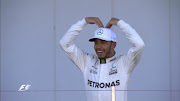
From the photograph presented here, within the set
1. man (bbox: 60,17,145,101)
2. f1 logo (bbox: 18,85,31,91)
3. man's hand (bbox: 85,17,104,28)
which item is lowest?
f1 logo (bbox: 18,85,31,91)

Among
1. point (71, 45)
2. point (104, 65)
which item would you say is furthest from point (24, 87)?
point (104, 65)

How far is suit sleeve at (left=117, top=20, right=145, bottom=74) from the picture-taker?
3.51 metres

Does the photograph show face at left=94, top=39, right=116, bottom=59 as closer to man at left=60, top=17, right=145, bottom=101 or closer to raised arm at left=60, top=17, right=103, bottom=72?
man at left=60, top=17, right=145, bottom=101

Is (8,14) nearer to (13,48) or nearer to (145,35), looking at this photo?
(13,48)

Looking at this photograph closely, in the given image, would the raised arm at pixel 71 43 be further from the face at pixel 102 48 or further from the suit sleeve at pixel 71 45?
the face at pixel 102 48

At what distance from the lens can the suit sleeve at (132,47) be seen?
351 centimetres

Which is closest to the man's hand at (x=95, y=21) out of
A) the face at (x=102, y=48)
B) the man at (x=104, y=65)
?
the man at (x=104, y=65)

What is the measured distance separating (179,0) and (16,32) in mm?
1682

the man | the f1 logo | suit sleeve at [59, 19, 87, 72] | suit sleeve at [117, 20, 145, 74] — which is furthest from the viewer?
the f1 logo

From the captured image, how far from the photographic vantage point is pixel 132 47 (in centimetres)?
353

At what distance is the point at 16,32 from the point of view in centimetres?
544

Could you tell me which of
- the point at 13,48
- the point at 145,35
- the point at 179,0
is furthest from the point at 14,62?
the point at 179,0

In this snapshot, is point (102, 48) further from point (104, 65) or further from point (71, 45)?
point (71, 45)

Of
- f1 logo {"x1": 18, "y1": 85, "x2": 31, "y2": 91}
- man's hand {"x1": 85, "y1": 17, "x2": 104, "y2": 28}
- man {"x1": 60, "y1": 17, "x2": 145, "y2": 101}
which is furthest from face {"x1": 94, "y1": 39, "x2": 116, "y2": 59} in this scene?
f1 logo {"x1": 18, "y1": 85, "x2": 31, "y2": 91}
